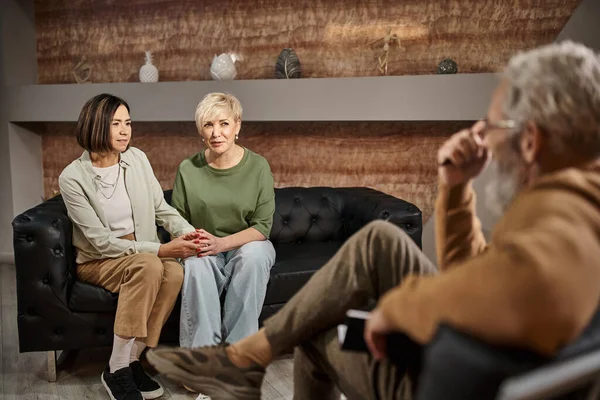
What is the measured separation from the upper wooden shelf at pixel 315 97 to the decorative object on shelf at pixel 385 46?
0.69 ft

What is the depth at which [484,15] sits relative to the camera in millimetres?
3805

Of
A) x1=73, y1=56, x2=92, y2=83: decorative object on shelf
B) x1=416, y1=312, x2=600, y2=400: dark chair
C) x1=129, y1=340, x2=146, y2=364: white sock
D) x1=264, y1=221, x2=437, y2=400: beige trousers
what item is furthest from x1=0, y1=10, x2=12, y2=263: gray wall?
x1=416, y1=312, x2=600, y2=400: dark chair

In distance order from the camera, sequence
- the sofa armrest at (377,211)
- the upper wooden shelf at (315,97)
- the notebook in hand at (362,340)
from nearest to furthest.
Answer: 1. the notebook in hand at (362,340)
2. the sofa armrest at (377,211)
3. the upper wooden shelf at (315,97)

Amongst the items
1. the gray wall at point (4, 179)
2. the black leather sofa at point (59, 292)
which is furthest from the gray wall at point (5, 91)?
the black leather sofa at point (59, 292)

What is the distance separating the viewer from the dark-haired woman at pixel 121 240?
2.39 m

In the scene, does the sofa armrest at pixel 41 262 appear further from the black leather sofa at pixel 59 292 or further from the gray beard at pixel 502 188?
the gray beard at pixel 502 188

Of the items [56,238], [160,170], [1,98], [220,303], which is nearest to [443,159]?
[220,303]

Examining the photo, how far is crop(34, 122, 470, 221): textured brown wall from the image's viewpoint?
404cm

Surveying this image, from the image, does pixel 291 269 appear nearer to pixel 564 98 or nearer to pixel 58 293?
pixel 58 293

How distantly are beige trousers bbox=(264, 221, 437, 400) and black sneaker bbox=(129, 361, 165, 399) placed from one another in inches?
41.4

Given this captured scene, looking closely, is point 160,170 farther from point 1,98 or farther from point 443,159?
point 443,159

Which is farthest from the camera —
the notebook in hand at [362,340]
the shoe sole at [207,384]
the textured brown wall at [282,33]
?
the textured brown wall at [282,33]

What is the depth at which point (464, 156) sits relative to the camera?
59.8 inches

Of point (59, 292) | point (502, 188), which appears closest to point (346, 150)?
point (59, 292)
